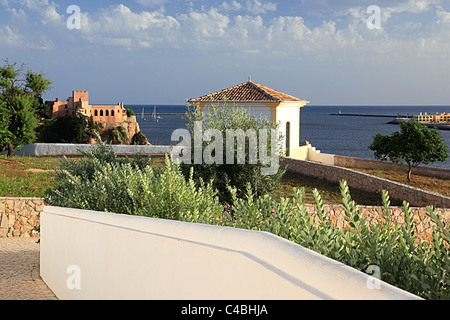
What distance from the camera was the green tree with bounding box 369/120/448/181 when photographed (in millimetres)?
27078

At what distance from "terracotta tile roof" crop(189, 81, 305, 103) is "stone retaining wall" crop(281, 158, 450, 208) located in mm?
4803

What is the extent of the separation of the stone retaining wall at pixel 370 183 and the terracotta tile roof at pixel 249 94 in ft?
15.8

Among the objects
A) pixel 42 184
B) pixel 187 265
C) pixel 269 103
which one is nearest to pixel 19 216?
pixel 42 184

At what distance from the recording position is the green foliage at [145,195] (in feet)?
21.7

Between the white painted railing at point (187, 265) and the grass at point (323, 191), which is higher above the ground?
the white painted railing at point (187, 265)

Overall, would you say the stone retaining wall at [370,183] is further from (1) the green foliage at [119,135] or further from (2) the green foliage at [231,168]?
(1) the green foliage at [119,135]

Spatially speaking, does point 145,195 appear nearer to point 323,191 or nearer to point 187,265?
point 187,265

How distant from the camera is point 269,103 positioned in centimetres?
2959

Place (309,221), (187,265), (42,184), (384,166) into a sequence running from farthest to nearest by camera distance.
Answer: (384,166) < (42,184) < (309,221) < (187,265)

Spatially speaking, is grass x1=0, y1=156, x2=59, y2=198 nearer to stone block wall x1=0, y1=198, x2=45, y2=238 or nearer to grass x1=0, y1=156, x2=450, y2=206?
grass x1=0, y1=156, x2=450, y2=206

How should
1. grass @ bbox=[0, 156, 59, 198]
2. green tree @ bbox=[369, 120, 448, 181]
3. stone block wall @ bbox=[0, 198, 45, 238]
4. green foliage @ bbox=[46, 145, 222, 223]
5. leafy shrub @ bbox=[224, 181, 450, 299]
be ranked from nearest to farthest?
leafy shrub @ bbox=[224, 181, 450, 299], green foliage @ bbox=[46, 145, 222, 223], stone block wall @ bbox=[0, 198, 45, 238], grass @ bbox=[0, 156, 59, 198], green tree @ bbox=[369, 120, 448, 181]

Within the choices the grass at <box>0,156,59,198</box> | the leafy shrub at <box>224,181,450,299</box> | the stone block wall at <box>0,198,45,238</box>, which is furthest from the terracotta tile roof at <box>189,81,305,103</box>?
the leafy shrub at <box>224,181,450,299</box>

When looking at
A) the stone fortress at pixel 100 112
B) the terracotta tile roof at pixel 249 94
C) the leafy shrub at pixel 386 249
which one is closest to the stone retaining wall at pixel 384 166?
the terracotta tile roof at pixel 249 94

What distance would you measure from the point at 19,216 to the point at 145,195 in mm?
8571
